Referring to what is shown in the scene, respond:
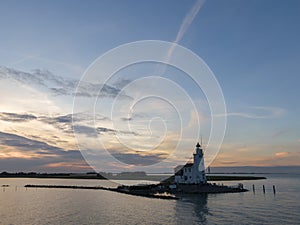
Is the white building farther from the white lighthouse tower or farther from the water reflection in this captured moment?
the water reflection

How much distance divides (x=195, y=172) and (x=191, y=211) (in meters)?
33.0

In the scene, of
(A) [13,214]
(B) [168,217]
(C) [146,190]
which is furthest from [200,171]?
(A) [13,214]

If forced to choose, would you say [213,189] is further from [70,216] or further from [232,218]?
[70,216]

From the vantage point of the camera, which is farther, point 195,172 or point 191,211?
point 195,172

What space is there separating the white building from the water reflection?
18.9 meters

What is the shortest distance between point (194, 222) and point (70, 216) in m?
20.7

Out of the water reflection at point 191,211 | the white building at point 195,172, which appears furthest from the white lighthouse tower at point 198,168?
the water reflection at point 191,211

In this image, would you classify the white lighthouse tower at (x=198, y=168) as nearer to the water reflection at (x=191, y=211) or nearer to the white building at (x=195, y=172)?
the white building at (x=195, y=172)

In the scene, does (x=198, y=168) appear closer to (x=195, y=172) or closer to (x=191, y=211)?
(x=195, y=172)

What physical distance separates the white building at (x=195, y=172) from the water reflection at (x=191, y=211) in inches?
745

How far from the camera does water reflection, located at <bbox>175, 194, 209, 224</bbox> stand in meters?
45.1

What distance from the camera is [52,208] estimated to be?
2456 inches

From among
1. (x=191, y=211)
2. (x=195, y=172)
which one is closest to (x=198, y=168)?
(x=195, y=172)

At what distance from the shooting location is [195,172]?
85.5 metres
